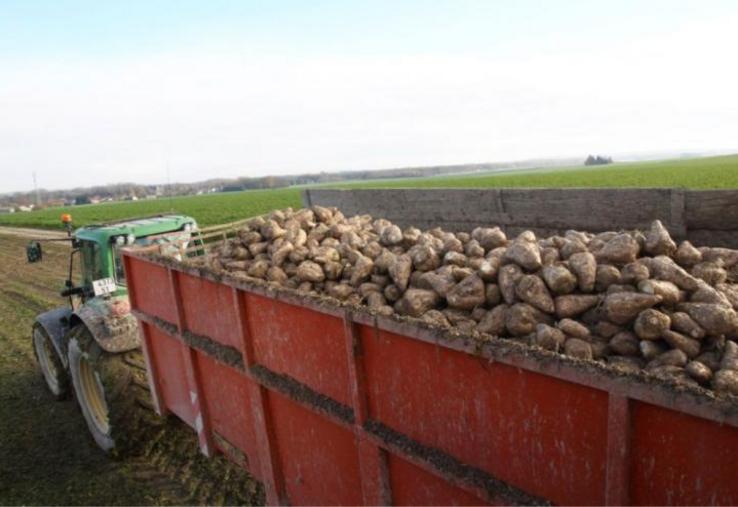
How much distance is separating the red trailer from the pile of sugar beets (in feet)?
0.54

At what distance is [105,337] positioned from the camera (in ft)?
14.9

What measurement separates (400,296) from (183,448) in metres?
3.05

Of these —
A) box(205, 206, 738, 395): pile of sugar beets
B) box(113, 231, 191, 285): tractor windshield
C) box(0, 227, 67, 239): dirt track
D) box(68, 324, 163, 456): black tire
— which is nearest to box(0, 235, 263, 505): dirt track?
box(68, 324, 163, 456): black tire

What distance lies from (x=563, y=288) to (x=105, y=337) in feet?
12.8

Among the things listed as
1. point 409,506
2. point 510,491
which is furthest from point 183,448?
point 510,491

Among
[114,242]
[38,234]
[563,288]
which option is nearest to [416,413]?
[563,288]

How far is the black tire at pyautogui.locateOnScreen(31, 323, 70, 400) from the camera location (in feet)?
19.2

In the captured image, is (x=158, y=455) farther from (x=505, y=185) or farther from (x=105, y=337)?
(x=505, y=185)

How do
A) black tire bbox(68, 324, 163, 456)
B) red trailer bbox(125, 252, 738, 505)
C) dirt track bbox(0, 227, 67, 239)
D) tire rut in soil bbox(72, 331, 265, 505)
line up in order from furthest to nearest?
dirt track bbox(0, 227, 67, 239), black tire bbox(68, 324, 163, 456), tire rut in soil bbox(72, 331, 265, 505), red trailer bbox(125, 252, 738, 505)

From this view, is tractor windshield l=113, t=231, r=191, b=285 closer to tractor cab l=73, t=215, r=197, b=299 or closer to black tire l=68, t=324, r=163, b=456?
tractor cab l=73, t=215, r=197, b=299

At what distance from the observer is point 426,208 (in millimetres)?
5203

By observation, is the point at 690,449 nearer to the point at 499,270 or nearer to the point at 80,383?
the point at 499,270

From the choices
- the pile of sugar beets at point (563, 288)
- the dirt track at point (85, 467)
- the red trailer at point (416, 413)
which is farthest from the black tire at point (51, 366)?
the pile of sugar beets at point (563, 288)

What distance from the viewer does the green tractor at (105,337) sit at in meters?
4.41
